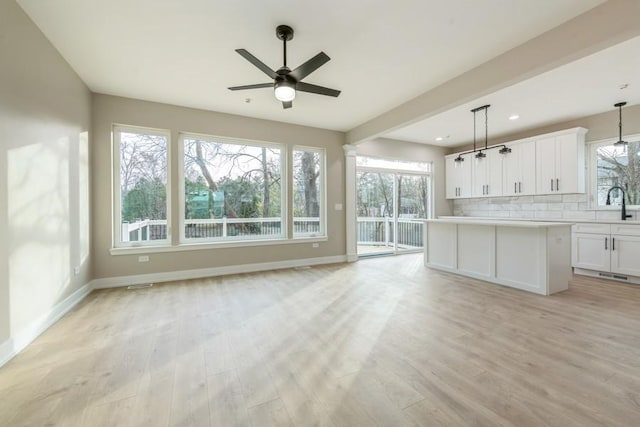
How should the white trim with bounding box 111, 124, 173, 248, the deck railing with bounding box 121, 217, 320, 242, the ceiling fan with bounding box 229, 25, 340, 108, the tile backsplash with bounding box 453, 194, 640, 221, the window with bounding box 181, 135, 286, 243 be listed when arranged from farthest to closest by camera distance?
the tile backsplash with bounding box 453, 194, 640, 221 → the window with bounding box 181, 135, 286, 243 → the deck railing with bounding box 121, 217, 320, 242 → the white trim with bounding box 111, 124, 173, 248 → the ceiling fan with bounding box 229, 25, 340, 108

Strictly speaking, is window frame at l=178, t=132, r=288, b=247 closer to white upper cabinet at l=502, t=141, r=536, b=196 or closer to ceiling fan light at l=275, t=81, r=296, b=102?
ceiling fan light at l=275, t=81, r=296, b=102

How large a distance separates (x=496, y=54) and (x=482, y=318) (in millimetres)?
2794

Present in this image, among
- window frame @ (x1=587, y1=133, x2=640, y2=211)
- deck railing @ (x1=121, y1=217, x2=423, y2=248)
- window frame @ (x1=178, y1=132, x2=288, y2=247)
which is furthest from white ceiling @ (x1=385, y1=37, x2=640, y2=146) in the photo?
window frame @ (x1=178, y1=132, x2=288, y2=247)

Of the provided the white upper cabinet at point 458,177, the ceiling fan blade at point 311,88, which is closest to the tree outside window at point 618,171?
the white upper cabinet at point 458,177

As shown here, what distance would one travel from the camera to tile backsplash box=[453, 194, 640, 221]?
16.3ft

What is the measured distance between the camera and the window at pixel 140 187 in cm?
412

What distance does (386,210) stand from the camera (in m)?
6.66

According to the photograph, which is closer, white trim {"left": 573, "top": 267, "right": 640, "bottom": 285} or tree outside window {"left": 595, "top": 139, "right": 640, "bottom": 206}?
white trim {"left": 573, "top": 267, "right": 640, "bottom": 285}

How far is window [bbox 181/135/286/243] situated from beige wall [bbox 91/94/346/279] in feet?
0.67

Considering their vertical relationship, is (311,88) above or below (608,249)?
above

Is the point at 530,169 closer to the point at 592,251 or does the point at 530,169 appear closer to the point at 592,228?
the point at 592,228

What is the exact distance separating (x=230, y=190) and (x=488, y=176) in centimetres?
569

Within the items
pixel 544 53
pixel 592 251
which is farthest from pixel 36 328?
pixel 592 251

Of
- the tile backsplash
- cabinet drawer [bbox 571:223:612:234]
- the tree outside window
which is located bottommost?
cabinet drawer [bbox 571:223:612:234]
